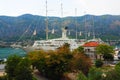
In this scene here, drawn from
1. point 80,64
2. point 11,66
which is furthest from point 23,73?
point 80,64

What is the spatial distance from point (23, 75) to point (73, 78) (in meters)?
8.11

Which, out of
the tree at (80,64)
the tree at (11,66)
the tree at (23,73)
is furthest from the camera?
the tree at (80,64)

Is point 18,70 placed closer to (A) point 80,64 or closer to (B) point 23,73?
(B) point 23,73

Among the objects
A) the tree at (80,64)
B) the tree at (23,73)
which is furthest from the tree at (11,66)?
the tree at (80,64)

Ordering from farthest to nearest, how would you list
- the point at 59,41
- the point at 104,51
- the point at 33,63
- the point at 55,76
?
1. the point at 59,41
2. the point at 104,51
3. the point at 33,63
4. the point at 55,76

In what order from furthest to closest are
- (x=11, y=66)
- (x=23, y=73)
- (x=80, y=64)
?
(x=80, y=64) → (x=11, y=66) → (x=23, y=73)

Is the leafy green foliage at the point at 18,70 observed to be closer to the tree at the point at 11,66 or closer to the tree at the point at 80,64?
the tree at the point at 11,66

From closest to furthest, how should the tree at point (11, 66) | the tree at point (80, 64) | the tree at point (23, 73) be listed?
1. the tree at point (23, 73)
2. the tree at point (11, 66)
3. the tree at point (80, 64)

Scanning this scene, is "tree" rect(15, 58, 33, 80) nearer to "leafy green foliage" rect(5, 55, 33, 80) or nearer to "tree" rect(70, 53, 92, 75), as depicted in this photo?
"leafy green foliage" rect(5, 55, 33, 80)

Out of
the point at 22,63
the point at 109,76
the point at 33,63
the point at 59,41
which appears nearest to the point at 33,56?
the point at 33,63

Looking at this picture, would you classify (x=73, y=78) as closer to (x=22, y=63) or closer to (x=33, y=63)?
(x=33, y=63)

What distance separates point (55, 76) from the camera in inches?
1329

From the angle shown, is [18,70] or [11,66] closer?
[18,70]

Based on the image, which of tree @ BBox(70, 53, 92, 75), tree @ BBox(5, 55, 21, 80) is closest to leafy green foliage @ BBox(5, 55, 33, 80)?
tree @ BBox(5, 55, 21, 80)
